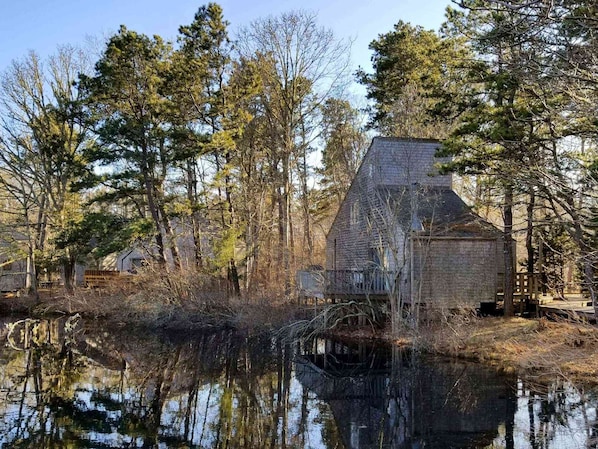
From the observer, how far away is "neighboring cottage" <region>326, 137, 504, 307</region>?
1855cm

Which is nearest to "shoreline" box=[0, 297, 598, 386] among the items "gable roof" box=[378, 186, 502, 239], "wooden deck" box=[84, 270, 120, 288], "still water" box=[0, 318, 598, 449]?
"still water" box=[0, 318, 598, 449]

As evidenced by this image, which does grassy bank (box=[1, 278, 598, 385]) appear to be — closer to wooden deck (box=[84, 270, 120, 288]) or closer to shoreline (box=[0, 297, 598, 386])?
shoreline (box=[0, 297, 598, 386])

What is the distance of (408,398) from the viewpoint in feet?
38.2

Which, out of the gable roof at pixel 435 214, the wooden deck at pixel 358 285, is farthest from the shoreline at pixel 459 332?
the gable roof at pixel 435 214

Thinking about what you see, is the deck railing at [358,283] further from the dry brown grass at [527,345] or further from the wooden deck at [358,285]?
the dry brown grass at [527,345]

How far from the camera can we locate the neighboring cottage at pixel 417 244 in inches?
730

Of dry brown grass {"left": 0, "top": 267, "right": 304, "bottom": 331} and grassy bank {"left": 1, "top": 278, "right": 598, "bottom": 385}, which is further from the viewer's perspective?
dry brown grass {"left": 0, "top": 267, "right": 304, "bottom": 331}

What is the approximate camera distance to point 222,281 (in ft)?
82.1

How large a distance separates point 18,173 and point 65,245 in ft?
24.3

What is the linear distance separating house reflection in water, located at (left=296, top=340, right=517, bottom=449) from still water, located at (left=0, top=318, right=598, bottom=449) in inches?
1.1

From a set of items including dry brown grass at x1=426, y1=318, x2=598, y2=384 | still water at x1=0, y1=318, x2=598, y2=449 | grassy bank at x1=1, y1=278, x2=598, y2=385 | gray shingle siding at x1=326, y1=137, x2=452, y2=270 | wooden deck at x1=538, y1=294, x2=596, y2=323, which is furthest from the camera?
gray shingle siding at x1=326, y1=137, x2=452, y2=270

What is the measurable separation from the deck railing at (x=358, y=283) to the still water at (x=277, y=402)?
7.43 feet

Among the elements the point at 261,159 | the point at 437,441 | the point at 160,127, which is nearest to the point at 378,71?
the point at 261,159

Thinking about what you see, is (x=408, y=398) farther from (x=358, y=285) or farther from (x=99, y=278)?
(x=99, y=278)
